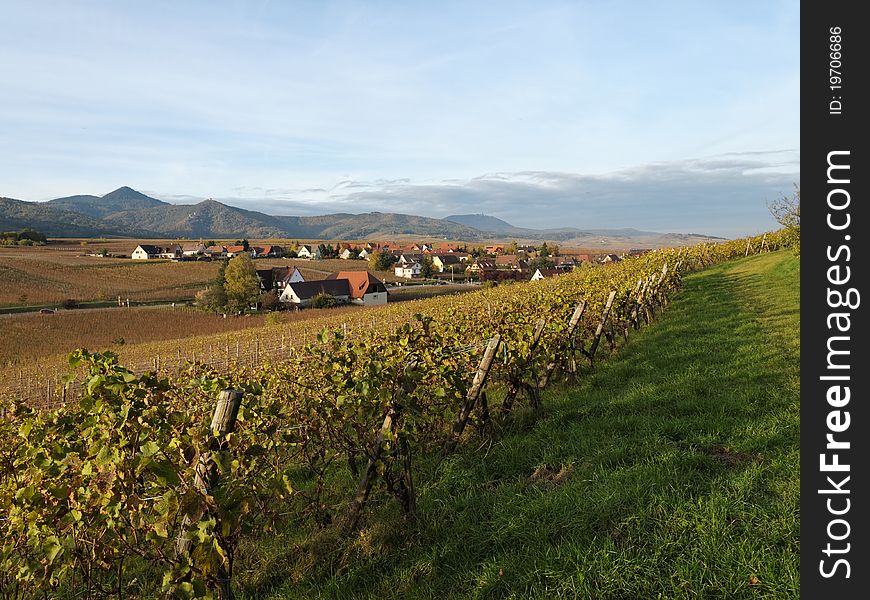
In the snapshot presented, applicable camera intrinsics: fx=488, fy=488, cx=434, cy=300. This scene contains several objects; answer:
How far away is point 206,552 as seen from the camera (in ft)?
10.0

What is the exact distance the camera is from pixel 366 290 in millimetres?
69375

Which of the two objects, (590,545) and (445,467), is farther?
(445,467)

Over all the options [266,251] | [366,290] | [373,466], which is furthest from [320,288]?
[266,251]

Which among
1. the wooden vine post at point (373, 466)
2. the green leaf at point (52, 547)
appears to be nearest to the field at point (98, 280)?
the wooden vine post at point (373, 466)

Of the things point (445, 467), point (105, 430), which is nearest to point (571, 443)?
point (445, 467)

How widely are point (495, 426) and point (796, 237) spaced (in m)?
29.5

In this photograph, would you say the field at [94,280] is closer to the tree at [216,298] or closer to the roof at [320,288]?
the tree at [216,298]

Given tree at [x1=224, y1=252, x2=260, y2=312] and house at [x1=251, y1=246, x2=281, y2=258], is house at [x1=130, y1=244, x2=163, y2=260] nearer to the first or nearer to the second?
house at [x1=251, y1=246, x2=281, y2=258]

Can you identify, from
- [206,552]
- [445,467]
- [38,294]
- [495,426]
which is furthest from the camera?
[38,294]

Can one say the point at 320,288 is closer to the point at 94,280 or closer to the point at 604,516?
the point at 94,280

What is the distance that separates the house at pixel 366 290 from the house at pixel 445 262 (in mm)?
47597

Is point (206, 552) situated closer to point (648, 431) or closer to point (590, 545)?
point (590, 545)

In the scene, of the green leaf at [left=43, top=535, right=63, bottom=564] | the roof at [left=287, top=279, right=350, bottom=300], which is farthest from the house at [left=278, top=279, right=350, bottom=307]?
the green leaf at [left=43, top=535, right=63, bottom=564]

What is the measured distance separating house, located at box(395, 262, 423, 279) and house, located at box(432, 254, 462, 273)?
10.6 meters
